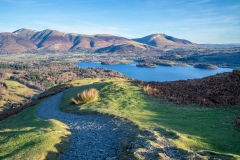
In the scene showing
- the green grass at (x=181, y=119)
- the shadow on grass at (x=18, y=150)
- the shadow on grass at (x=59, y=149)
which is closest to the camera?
the shadow on grass at (x=18, y=150)

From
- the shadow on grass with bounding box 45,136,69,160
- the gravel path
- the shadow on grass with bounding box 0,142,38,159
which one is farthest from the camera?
the gravel path

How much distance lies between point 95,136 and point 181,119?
638 cm

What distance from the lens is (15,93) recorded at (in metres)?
136

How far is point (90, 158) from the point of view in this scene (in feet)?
31.4

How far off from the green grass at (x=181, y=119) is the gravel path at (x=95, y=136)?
1.24 m

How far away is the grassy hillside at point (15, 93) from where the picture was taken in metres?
118

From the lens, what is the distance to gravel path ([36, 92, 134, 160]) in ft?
32.9

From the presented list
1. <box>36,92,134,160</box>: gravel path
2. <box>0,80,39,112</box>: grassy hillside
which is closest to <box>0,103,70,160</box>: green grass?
<box>36,92,134,160</box>: gravel path

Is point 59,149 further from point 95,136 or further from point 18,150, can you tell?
point 95,136

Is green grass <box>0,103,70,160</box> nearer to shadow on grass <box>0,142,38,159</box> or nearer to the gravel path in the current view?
shadow on grass <box>0,142,38,159</box>

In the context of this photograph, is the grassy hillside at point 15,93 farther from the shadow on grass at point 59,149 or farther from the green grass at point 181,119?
the shadow on grass at point 59,149

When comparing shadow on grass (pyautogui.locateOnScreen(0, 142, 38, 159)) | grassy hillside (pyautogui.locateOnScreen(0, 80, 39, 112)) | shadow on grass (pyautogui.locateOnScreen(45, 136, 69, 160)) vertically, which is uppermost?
shadow on grass (pyautogui.locateOnScreen(0, 142, 38, 159))

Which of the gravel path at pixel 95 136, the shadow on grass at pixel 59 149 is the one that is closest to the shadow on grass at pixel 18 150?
the shadow on grass at pixel 59 149

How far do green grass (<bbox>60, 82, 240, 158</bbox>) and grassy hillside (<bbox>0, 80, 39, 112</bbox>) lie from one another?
333ft
